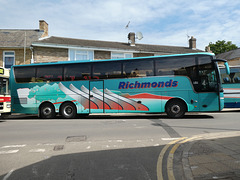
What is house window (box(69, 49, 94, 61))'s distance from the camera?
70.6ft

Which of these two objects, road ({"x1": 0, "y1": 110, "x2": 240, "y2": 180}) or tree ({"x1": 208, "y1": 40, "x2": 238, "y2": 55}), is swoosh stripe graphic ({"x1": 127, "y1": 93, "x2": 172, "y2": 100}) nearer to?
road ({"x1": 0, "y1": 110, "x2": 240, "y2": 180})

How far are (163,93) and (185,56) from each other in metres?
2.38

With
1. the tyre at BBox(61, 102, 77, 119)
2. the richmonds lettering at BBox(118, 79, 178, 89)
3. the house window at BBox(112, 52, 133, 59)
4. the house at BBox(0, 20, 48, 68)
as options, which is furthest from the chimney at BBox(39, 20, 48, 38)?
the richmonds lettering at BBox(118, 79, 178, 89)

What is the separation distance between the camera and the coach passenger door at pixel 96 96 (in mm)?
11578

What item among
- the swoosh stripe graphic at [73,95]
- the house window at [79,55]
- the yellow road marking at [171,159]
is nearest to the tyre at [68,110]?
the swoosh stripe graphic at [73,95]

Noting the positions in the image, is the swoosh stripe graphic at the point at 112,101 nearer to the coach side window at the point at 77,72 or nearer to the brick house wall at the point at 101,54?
the coach side window at the point at 77,72

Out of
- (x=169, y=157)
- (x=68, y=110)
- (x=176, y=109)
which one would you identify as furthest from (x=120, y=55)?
(x=169, y=157)

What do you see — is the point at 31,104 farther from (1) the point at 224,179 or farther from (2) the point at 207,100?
(1) the point at 224,179

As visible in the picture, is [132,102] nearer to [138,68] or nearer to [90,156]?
[138,68]

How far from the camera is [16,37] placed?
75.7 ft

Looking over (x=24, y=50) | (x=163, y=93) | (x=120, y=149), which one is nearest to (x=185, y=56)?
(x=163, y=93)

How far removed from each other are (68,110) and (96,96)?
204 cm

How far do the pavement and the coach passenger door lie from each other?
688cm

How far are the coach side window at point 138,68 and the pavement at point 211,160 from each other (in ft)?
20.8
